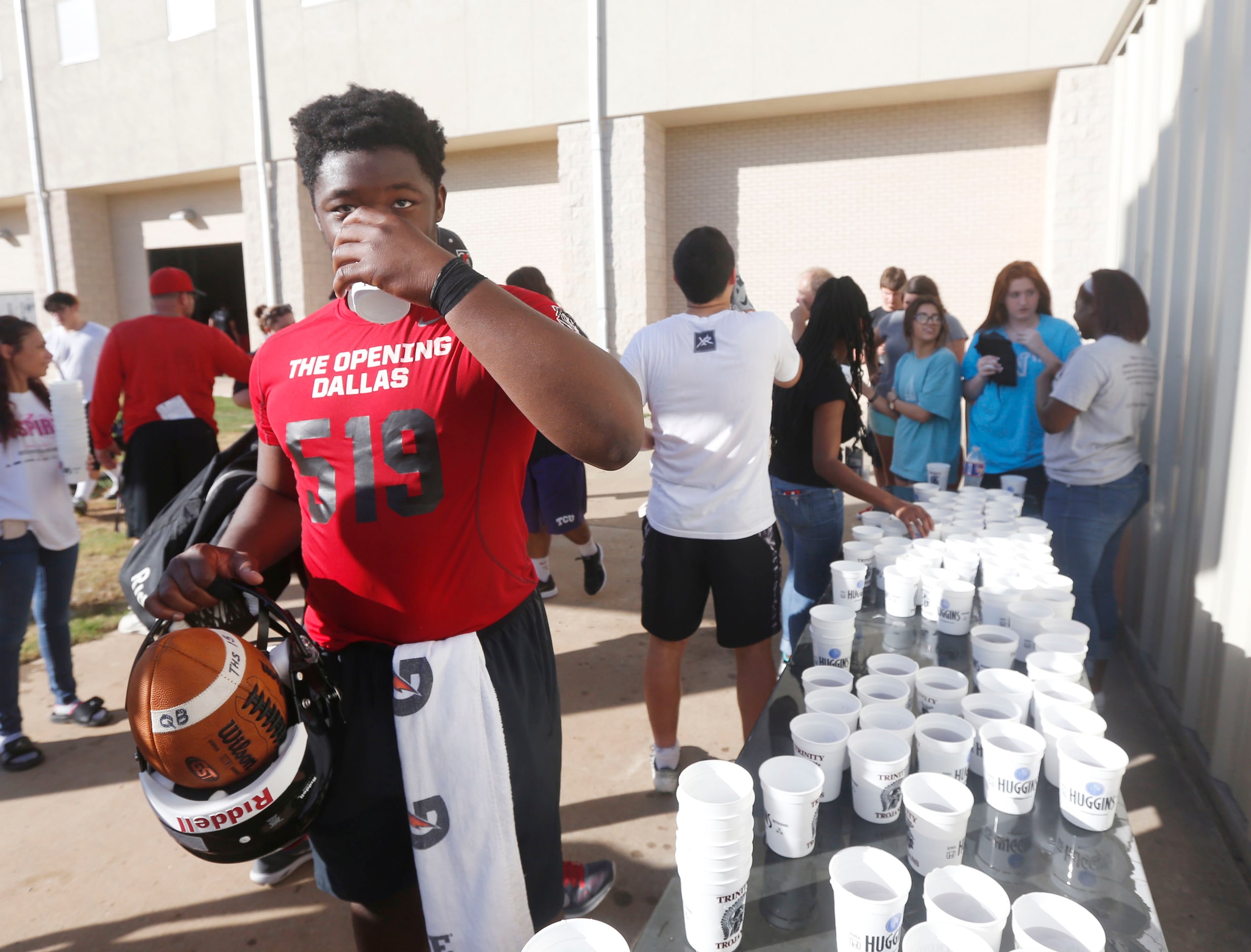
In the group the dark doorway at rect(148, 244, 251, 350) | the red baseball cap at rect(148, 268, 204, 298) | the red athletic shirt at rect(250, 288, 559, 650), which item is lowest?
the red athletic shirt at rect(250, 288, 559, 650)

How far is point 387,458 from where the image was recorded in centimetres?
146

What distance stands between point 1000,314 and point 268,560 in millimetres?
4006

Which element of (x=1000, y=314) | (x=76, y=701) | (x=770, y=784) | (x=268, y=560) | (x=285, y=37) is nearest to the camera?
(x=770, y=784)

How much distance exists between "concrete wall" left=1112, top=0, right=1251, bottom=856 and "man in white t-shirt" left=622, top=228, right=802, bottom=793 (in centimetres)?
160

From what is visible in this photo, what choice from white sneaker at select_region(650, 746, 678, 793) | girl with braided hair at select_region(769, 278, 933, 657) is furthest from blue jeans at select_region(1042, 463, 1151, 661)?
white sneaker at select_region(650, 746, 678, 793)

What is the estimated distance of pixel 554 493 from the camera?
4641 mm

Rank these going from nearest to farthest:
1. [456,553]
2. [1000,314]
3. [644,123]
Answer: [456,553] < [1000,314] < [644,123]

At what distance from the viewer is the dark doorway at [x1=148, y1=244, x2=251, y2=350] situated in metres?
20.1

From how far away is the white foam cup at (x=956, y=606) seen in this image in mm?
2219

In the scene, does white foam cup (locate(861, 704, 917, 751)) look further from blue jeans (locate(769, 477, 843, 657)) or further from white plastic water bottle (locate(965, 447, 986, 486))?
white plastic water bottle (locate(965, 447, 986, 486))

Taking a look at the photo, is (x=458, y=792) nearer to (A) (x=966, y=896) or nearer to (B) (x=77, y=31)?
(A) (x=966, y=896)

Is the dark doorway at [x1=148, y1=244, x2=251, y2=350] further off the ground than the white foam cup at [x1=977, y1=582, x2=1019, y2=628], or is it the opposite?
the dark doorway at [x1=148, y1=244, x2=251, y2=350]

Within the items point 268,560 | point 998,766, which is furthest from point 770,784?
point 268,560

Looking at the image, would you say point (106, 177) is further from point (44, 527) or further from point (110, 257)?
point (44, 527)
